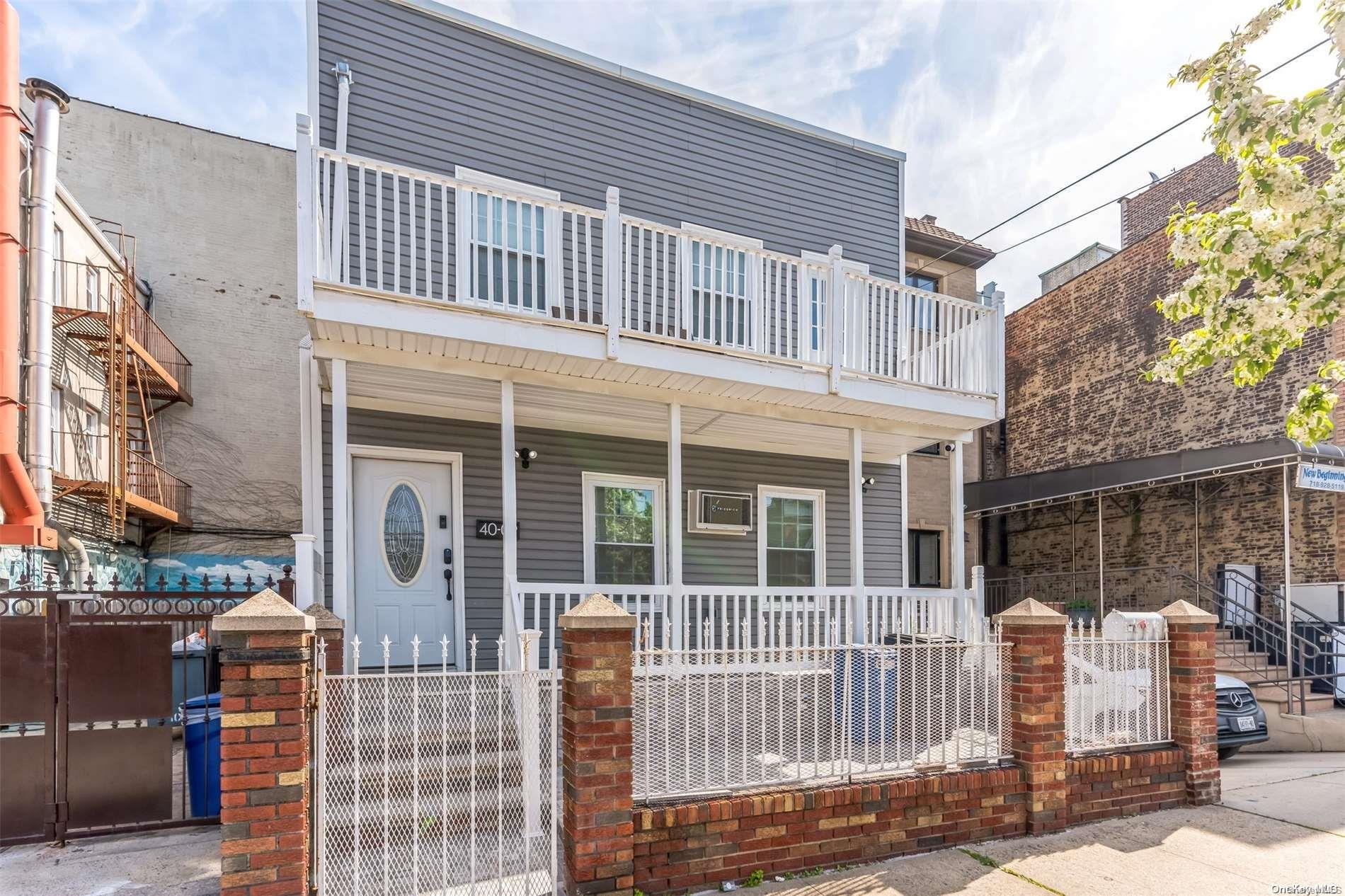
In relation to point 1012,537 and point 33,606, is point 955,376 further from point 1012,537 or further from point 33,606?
point 1012,537

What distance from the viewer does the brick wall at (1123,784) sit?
4.99 meters

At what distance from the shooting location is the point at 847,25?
7.64 meters

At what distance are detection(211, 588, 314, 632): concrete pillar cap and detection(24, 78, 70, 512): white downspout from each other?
5.34 meters

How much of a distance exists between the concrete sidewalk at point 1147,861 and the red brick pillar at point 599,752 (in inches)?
38.5

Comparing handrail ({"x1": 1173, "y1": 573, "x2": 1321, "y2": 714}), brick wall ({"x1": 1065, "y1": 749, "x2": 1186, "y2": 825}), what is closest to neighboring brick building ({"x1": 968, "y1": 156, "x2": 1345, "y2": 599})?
handrail ({"x1": 1173, "y1": 573, "x2": 1321, "y2": 714})

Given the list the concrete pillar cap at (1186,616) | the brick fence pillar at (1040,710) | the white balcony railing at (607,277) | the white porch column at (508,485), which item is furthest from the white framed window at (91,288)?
the concrete pillar cap at (1186,616)

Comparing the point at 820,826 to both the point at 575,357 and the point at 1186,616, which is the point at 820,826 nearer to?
the point at 1186,616

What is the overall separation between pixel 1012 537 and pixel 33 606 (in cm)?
1580

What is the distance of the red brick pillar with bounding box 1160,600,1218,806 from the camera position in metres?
5.40

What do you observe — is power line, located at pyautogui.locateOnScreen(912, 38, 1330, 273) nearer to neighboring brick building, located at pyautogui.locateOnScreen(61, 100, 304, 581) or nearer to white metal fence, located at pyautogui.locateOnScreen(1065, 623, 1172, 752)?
white metal fence, located at pyautogui.locateOnScreen(1065, 623, 1172, 752)

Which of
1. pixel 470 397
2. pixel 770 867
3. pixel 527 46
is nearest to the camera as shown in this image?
pixel 770 867

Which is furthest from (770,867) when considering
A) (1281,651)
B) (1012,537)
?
(1012,537)

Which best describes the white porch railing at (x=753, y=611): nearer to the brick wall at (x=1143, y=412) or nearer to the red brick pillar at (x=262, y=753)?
the red brick pillar at (x=262, y=753)

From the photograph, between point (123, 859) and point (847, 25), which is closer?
point (123, 859)
